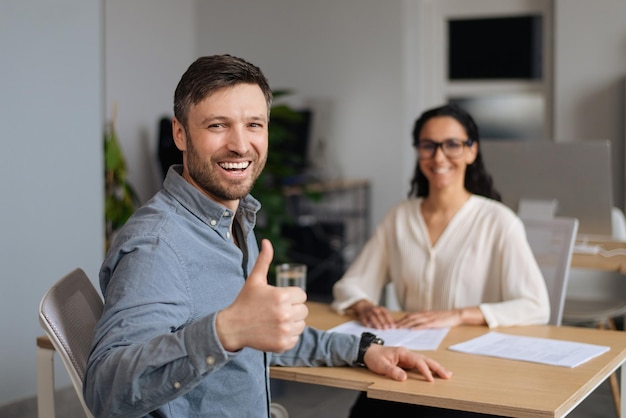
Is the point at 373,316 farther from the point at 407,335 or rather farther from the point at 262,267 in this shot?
the point at 262,267

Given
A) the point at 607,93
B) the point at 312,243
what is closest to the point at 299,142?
the point at 312,243

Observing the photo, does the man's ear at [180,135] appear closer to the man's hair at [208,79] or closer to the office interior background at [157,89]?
the man's hair at [208,79]

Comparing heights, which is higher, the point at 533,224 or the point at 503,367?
the point at 533,224

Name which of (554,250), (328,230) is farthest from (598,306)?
(328,230)

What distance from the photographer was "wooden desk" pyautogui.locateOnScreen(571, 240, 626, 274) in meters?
3.11

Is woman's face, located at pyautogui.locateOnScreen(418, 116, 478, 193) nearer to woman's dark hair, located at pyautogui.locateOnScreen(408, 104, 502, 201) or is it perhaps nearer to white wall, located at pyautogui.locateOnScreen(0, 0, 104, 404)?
woman's dark hair, located at pyautogui.locateOnScreen(408, 104, 502, 201)

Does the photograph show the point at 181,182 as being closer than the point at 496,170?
Yes

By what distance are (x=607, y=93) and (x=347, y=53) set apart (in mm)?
1878

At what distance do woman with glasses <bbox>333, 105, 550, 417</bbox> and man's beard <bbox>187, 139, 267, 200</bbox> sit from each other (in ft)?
2.66

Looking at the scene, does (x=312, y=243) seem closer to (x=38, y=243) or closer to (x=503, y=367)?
(x=38, y=243)

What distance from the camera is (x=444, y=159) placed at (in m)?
2.57

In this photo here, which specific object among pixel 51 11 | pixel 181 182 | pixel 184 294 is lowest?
pixel 184 294

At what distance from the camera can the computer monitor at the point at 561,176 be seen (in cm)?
306

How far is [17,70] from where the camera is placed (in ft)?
10.0
